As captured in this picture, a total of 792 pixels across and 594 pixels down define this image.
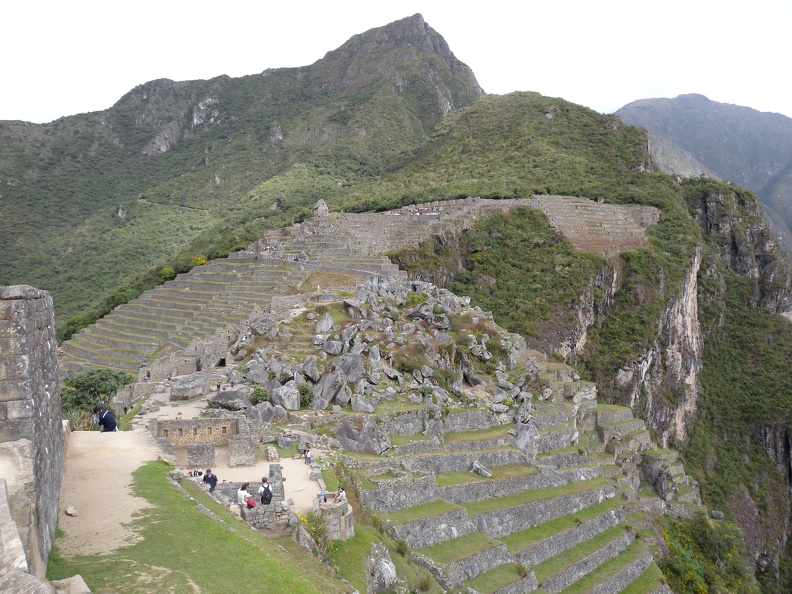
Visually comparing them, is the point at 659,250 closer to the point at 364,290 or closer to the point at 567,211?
the point at 567,211

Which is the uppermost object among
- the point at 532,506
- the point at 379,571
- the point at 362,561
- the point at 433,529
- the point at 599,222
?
the point at 599,222

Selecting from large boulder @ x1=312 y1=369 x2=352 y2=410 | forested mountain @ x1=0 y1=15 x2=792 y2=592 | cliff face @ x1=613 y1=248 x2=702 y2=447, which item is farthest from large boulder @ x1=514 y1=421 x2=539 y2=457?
cliff face @ x1=613 y1=248 x2=702 y2=447

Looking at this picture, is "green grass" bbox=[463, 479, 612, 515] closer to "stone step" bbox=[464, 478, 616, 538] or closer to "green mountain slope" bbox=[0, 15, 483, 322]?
"stone step" bbox=[464, 478, 616, 538]

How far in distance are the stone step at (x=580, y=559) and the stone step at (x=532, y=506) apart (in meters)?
1.10

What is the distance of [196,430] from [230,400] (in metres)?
2.20

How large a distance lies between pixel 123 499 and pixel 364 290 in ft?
61.3

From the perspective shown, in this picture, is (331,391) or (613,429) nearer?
(331,391)

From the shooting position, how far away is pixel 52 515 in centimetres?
721

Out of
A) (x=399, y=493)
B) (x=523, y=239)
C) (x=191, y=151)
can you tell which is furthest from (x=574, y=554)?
(x=191, y=151)

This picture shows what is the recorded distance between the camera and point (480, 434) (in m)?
19.7

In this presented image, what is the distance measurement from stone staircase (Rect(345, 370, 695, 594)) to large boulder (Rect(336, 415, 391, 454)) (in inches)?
18.3

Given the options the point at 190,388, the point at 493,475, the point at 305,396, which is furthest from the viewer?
the point at 493,475

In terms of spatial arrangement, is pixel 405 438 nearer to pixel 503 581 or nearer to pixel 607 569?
pixel 503 581

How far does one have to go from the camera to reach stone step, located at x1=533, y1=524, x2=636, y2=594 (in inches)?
650
